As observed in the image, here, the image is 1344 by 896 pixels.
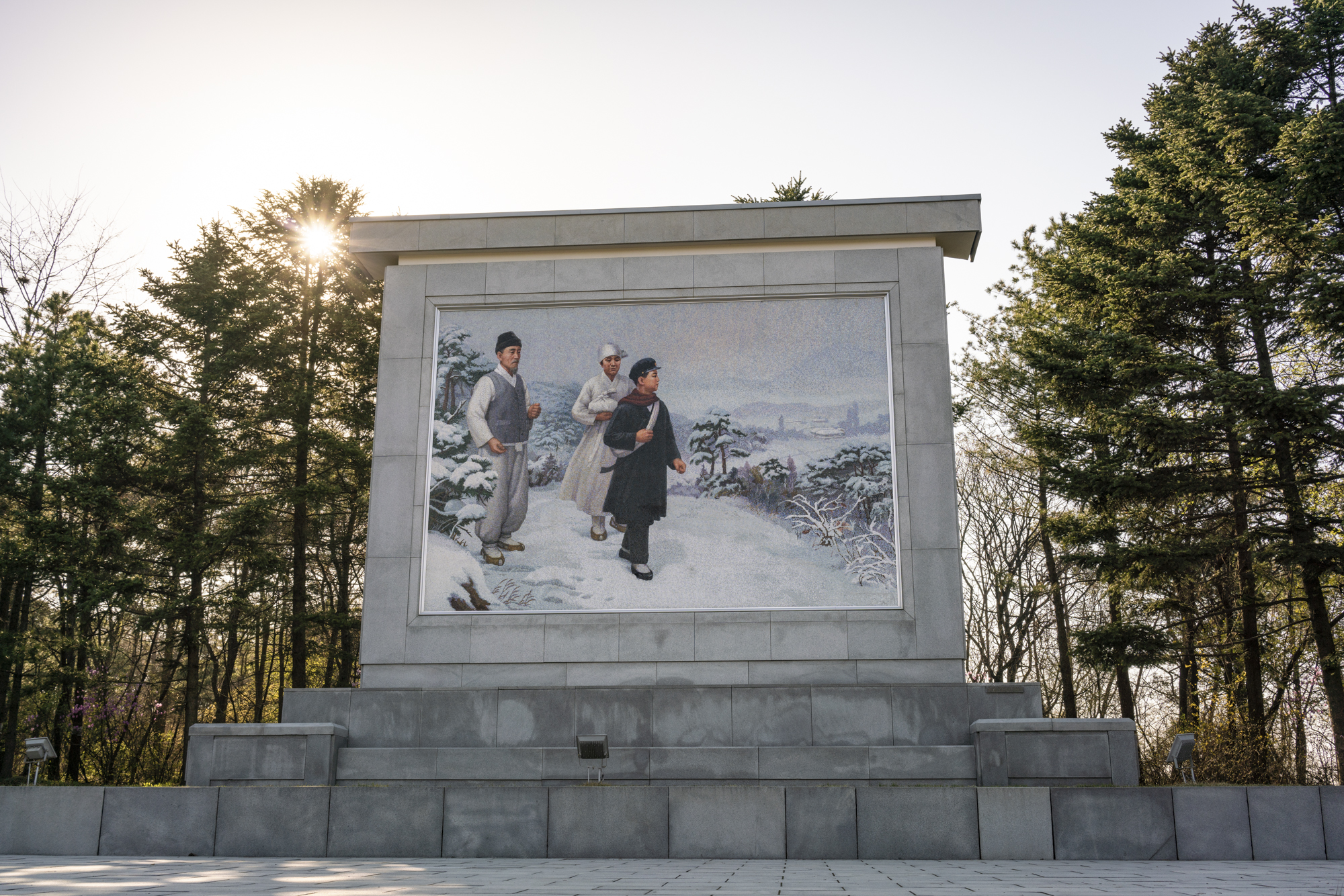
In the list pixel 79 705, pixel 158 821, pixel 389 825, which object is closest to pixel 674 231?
pixel 389 825

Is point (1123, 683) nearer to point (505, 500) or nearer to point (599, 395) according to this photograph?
point (599, 395)

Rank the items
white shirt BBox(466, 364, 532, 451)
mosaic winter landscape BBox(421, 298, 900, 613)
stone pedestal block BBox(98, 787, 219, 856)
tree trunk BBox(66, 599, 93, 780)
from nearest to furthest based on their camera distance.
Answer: stone pedestal block BBox(98, 787, 219, 856) → mosaic winter landscape BBox(421, 298, 900, 613) → white shirt BBox(466, 364, 532, 451) → tree trunk BBox(66, 599, 93, 780)

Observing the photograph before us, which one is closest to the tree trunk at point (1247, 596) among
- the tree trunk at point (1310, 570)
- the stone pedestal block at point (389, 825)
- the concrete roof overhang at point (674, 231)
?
the tree trunk at point (1310, 570)

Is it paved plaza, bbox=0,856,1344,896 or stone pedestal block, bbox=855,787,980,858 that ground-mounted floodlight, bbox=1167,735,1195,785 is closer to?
paved plaza, bbox=0,856,1344,896

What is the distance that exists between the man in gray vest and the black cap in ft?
5.01

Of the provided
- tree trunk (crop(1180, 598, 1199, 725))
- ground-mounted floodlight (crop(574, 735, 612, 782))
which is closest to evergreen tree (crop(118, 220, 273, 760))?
ground-mounted floodlight (crop(574, 735, 612, 782))

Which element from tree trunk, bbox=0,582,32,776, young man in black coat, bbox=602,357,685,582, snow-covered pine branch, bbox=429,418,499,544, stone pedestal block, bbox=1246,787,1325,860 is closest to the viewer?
stone pedestal block, bbox=1246,787,1325,860

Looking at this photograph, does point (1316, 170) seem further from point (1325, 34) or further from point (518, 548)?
point (518, 548)

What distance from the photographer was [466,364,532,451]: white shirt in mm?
14938

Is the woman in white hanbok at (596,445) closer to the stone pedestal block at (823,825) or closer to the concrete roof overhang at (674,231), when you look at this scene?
the concrete roof overhang at (674,231)

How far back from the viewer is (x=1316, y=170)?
1559cm

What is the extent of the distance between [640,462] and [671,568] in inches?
64.3

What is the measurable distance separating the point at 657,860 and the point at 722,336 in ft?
25.7

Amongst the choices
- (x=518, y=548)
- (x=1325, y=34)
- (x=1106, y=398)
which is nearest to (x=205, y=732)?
(x=518, y=548)
